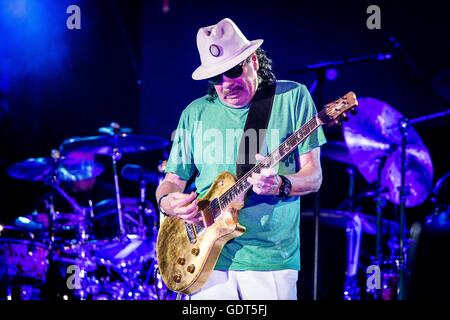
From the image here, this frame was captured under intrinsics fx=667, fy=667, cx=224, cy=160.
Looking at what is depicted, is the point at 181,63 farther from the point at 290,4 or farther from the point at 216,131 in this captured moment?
the point at 216,131

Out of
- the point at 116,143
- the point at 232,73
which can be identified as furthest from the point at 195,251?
the point at 116,143

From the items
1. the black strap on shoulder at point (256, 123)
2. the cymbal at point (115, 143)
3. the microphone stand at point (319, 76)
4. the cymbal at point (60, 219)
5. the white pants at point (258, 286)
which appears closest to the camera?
the white pants at point (258, 286)

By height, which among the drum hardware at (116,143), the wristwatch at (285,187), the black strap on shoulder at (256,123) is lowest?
the wristwatch at (285,187)

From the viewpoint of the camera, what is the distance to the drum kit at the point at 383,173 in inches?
197

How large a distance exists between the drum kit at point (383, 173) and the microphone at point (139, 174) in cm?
172

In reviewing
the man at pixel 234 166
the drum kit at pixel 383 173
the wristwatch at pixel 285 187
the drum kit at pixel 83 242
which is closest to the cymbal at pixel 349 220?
the drum kit at pixel 383 173

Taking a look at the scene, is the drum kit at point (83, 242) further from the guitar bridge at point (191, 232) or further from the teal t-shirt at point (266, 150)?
the teal t-shirt at point (266, 150)

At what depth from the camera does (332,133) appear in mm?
6062

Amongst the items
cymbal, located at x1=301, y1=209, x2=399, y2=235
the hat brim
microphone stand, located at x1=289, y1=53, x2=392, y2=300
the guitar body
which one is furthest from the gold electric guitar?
cymbal, located at x1=301, y1=209, x2=399, y2=235

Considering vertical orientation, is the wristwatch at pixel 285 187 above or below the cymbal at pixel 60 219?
above

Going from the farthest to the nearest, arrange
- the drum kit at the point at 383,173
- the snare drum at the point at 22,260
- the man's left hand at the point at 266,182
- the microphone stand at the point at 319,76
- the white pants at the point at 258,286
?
the snare drum at the point at 22,260 → the drum kit at the point at 383,173 → the microphone stand at the point at 319,76 → the white pants at the point at 258,286 → the man's left hand at the point at 266,182

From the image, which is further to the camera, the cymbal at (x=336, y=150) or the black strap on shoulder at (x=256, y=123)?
the cymbal at (x=336, y=150)

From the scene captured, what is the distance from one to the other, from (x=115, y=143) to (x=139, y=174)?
0.48m

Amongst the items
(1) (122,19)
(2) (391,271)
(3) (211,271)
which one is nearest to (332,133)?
(2) (391,271)
